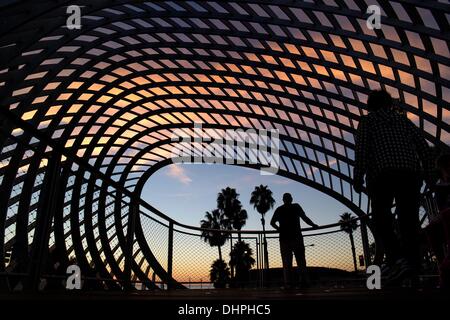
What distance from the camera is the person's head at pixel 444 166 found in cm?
386

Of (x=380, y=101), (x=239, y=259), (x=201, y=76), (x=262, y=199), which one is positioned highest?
(x=201, y=76)

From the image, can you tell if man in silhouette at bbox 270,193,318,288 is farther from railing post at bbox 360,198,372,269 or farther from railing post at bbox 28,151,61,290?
railing post at bbox 28,151,61,290

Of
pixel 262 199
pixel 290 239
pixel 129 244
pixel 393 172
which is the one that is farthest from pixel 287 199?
pixel 262 199

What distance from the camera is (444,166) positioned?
3.88 m

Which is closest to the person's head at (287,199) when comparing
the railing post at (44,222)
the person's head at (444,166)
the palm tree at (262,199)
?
the person's head at (444,166)

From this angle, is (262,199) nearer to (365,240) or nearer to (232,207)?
(232,207)

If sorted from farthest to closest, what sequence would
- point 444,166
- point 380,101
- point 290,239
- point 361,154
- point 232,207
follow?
point 232,207 → point 290,239 → point 380,101 → point 361,154 → point 444,166

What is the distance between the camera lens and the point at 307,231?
9.92m

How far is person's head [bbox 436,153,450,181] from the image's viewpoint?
386 cm

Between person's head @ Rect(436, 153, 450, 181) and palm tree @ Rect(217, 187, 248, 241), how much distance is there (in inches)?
1649

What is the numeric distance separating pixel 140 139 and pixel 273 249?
29.9 m

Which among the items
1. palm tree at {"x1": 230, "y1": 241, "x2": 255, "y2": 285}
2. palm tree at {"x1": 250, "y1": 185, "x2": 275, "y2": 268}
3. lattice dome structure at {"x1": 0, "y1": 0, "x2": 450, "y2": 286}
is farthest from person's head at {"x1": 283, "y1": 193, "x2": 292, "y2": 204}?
palm tree at {"x1": 250, "y1": 185, "x2": 275, "y2": 268}

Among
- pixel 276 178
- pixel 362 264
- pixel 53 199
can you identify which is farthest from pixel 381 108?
pixel 276 178

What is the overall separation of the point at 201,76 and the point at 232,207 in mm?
21982
